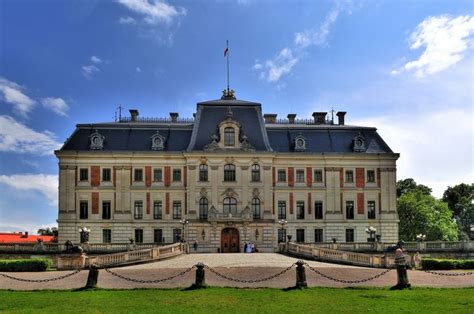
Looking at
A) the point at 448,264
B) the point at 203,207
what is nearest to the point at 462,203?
the point at 203,207

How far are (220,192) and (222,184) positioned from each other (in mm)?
798

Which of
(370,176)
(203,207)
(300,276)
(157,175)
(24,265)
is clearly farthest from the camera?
(370,176)

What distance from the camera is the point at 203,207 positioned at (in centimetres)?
5647

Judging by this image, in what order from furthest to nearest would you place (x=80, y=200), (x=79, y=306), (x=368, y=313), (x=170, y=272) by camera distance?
(x=80, y=200) < (x=170, y=272) < (x=79, y=306) < (x=368, y=313)

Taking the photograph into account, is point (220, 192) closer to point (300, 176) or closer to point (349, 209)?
point (300, 176)

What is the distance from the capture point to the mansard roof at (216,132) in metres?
57.5

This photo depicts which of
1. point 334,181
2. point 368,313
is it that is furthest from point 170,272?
point 334,181

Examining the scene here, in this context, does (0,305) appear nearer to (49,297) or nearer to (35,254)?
(49,297)

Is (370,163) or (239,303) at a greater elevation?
(370,163)

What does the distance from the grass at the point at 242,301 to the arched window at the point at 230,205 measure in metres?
32.5

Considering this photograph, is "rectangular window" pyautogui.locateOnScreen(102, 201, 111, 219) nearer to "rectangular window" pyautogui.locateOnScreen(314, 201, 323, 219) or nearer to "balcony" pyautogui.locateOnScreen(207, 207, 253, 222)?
"balcony" pyautogui.locateOnScreen(207, 207, 253, 222)

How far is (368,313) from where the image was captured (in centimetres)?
1855

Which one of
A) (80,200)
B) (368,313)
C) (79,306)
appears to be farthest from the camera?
(80,200)

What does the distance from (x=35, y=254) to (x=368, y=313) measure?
1378 inches
